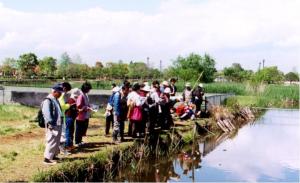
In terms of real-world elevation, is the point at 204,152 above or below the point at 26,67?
below

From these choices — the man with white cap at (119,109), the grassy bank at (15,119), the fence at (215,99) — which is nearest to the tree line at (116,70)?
the fence at (215,99)

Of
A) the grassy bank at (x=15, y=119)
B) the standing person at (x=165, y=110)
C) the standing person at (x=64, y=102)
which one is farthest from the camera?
the standing person at (x=165, y=110)

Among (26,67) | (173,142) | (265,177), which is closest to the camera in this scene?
(265,177)

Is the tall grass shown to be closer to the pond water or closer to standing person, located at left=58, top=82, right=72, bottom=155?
the pond water

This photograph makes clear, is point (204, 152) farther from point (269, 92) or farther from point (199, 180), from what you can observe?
point (269, 92)

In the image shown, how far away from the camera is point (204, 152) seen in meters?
15.4

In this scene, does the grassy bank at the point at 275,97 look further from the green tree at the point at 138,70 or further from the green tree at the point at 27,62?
the green tree at the point at 27,62

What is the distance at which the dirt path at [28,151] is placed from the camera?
28.1 ft

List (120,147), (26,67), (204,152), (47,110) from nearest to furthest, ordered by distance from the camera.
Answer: (47,110)
(120,147)
(204,152)
(26,67)

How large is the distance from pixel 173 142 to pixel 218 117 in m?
6.80

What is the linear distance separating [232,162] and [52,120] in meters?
6.64

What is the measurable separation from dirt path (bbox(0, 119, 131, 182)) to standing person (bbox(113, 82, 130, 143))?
363 mm

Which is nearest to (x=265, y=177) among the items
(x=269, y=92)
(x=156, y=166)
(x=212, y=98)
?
(x=156, y=166)

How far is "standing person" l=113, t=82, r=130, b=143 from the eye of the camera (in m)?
11.8
